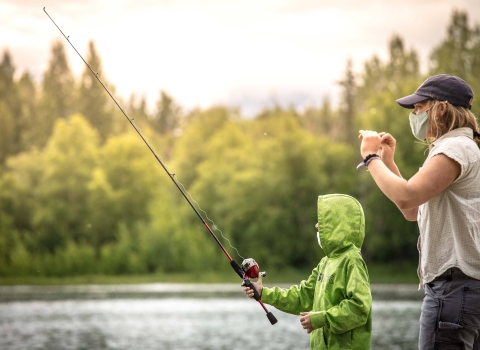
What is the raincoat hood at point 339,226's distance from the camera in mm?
3453

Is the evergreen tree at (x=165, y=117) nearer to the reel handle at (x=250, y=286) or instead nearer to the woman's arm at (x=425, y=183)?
the reel handle at (x=250, y=286)

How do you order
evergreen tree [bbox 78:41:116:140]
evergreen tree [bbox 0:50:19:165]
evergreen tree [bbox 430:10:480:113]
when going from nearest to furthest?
1. evergreen tree [bbox 430:10:480:113]
2. evergreen tree [bbox 0:50:19:165]
3. evergreen tree [bbox 78:41:116:140]

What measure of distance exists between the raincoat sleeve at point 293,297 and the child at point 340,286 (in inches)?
1.0

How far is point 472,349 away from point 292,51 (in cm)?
8489

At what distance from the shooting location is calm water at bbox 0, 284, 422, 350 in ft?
51.9

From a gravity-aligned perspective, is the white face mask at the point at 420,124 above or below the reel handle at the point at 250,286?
above

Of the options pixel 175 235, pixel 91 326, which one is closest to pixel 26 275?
pixel 175 235

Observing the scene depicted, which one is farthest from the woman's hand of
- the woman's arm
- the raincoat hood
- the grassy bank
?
the grassy bank

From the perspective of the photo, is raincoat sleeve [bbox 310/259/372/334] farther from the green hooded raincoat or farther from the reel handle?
the reel handle

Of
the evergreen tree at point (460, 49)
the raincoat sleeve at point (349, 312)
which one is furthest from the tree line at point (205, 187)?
the raincoat sleeve at point (349, 312)

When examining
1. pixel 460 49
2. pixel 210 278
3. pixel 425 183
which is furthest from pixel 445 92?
pixel 460 49

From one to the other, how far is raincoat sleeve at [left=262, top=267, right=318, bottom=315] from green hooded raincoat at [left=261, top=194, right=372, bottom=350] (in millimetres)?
97

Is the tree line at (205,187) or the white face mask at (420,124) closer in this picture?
the white face mask at (420,124)

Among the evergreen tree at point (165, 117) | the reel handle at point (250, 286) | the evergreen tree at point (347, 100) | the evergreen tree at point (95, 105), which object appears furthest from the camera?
the evergreen tree at point (165, 117)
